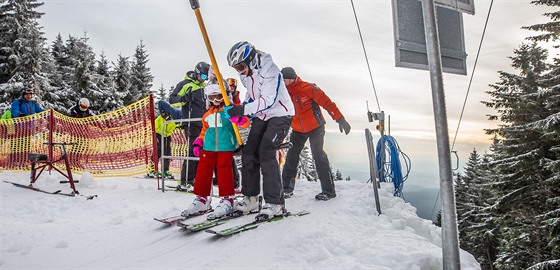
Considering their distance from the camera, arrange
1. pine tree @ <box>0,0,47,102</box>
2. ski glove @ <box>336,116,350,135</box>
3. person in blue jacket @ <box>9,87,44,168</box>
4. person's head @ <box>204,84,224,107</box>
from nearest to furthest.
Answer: person's head @ <box>204,84,224,107</box> < ski glove @ <box>336,116,350,135</box> < person in blue jacket @ <box>9,87,44,168</box> < pine tree @ <box>0,0,47,102</box>

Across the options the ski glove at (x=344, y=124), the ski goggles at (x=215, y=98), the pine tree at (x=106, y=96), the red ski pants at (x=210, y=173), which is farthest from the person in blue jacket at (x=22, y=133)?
the pine tree at (x=106, y=96)

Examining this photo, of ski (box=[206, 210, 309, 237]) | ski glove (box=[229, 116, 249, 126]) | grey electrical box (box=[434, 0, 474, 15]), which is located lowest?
ski (box=[206, 210, 309, 237])

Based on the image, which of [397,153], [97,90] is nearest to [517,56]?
[397,153]

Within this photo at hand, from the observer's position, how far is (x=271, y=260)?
313 cm

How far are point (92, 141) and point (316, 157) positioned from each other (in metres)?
7.20

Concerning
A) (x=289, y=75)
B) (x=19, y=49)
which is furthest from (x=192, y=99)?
(x=19, y=49)

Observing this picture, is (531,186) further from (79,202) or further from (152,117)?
(79,202)

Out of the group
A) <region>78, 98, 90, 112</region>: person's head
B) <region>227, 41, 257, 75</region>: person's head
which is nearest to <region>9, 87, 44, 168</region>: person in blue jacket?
<region>78, 98, 90, 112</region>: person's head

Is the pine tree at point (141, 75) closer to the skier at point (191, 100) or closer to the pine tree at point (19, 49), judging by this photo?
the pine tree at point (19, 49)

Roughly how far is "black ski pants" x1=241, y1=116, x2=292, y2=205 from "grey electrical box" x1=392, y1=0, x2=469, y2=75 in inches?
73.1

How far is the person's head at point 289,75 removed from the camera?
5.99 m

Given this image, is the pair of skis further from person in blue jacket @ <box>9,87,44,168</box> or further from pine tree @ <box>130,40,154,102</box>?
pine tree @ <box>130,40,154,102</box>

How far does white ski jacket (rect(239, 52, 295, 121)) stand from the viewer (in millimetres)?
4219

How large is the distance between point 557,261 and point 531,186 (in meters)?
5.18
